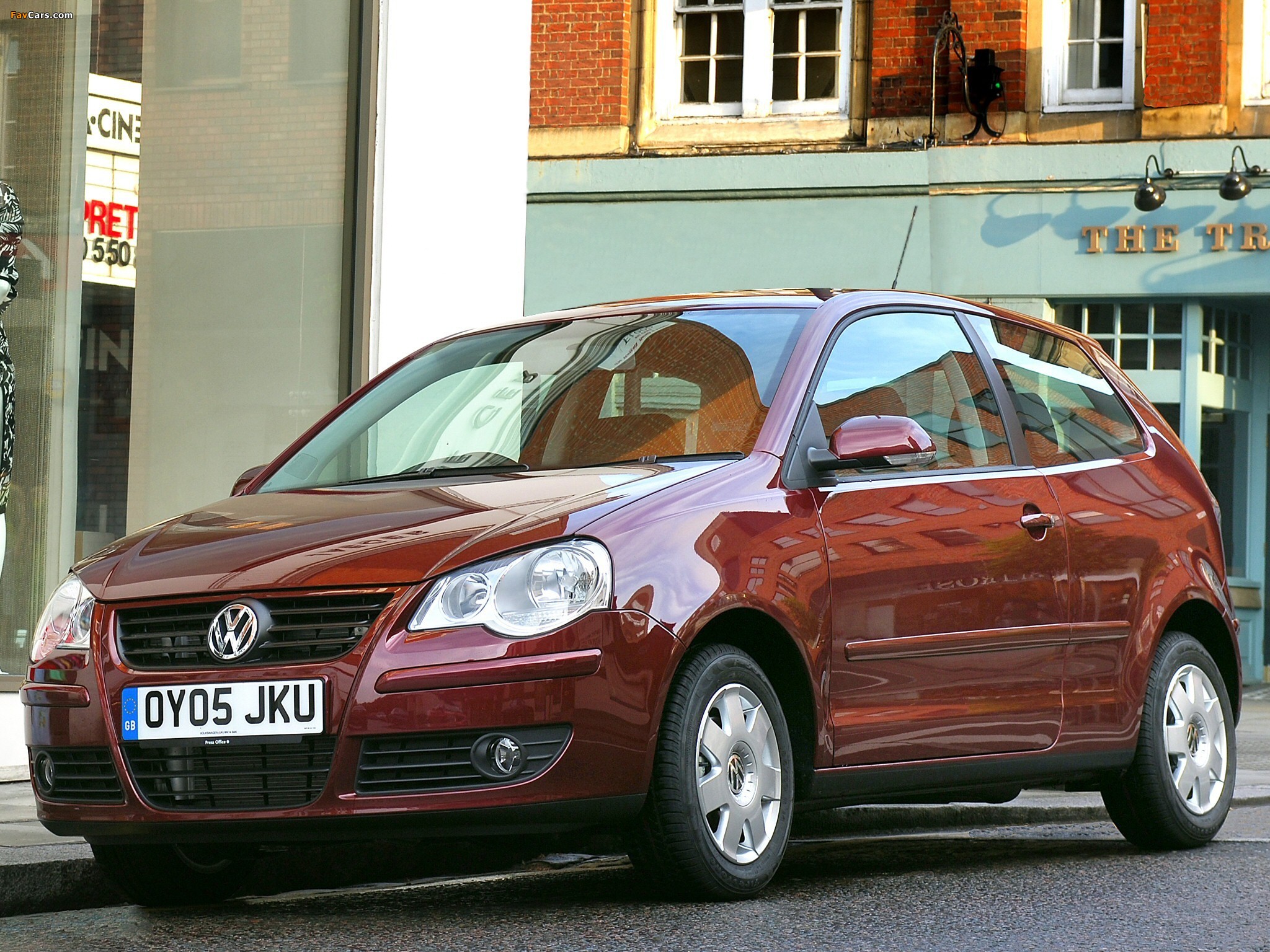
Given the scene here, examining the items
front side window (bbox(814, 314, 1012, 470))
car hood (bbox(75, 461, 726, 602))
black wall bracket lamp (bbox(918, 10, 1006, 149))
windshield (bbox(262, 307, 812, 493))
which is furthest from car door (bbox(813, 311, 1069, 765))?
black wall bracket lamp (bbox(918, 10, 1006, 149))

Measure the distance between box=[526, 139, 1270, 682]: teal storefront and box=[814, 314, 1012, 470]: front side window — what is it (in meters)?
11.6

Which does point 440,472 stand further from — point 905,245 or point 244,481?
point 905,245

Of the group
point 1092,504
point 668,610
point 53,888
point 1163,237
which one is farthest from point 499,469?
point 1163,237

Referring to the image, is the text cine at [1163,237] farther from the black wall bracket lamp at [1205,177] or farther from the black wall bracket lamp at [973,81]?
the black wall bracket lamp at [973,81]

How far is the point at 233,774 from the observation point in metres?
5.18

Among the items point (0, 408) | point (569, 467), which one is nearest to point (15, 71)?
point (0, 408)

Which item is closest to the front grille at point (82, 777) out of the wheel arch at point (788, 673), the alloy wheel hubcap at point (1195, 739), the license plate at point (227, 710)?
the license plate at point (227, 710)

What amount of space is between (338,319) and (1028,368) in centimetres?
437

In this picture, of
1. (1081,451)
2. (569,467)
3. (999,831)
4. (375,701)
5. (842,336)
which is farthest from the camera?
(999,831)

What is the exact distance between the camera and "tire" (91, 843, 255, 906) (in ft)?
19.2

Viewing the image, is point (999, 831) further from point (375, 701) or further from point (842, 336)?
point (375, 701)

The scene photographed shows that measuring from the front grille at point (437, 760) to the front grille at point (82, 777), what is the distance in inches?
27.3

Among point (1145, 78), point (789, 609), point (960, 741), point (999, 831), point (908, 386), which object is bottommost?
point (999, 831)

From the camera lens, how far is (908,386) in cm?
659
